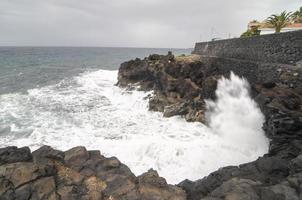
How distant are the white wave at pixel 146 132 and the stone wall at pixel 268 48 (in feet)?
7.24

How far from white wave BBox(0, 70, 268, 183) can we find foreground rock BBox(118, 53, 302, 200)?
113 centimetres

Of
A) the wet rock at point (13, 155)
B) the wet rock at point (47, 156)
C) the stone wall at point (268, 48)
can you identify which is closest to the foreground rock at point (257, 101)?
the stone wall at point (268, 48)

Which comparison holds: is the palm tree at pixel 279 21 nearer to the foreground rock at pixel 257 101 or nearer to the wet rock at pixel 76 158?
the foreground rock at pixel 257 101

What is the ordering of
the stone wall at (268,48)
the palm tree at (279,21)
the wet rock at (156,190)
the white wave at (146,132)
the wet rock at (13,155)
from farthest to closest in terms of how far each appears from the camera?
the palm tree at (279,21) → the stone wall at (268,48) → the white wave at (146,132) → the wet rock at (13,155) → the wet rock at (156,190)

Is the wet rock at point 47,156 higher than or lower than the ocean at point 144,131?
higher

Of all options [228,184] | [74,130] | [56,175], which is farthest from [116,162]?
[74,130]

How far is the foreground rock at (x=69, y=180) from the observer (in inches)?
300

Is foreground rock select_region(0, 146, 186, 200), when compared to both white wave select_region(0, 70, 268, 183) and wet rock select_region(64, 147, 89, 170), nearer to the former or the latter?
wet rock select_region(64, 147, 89, 170)

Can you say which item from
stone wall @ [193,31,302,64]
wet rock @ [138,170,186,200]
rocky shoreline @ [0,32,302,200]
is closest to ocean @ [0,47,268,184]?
stone wall @ [193,31,302,64]

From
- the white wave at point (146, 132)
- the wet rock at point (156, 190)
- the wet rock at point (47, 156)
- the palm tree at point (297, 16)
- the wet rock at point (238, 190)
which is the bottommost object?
the white wave at point (146, 132)

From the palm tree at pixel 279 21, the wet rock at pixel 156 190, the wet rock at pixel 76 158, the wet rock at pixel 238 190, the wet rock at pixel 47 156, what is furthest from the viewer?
the palm tree at pixel 279 21

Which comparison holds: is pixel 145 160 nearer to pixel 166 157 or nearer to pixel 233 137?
pixel 166 157

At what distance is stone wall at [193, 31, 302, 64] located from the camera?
52.6 ft

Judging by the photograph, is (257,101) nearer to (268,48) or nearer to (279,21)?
(268,48)
